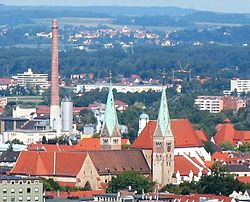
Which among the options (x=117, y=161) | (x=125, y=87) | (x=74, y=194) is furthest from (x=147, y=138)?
(x=125, y=87)

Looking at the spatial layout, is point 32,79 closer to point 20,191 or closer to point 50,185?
point 50,185

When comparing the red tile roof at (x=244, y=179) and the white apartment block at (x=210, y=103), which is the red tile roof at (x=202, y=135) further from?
the white apartment block at (x=210, y=103)

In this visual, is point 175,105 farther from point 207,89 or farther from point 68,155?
point 68,155

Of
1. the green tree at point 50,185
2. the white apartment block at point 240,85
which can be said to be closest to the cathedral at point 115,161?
the green tree at point 50,185

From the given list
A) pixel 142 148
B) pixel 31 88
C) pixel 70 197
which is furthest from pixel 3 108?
pixel 70 197

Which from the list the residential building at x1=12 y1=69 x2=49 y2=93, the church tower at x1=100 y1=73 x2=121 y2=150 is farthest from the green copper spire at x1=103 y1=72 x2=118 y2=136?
the residential building at x1=12 y1=69 x2=49 y2=93

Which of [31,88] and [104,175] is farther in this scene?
[31,88]
